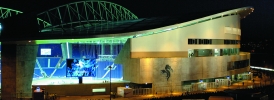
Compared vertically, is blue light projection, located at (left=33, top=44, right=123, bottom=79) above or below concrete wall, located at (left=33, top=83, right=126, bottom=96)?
above

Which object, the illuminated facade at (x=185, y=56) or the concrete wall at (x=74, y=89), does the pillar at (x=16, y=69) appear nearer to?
the concrete wall at (x=74, y=89)

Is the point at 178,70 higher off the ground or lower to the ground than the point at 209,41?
lower

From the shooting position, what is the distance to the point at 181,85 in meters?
43.4

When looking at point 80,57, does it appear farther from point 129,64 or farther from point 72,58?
point 129,64

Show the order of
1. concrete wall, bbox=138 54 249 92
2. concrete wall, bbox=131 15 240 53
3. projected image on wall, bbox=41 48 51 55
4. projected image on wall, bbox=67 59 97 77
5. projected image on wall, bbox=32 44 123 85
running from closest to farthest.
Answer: concrete wall, bbox=138 54 249 92 → projected image on wall, bbox=67 59 97 77 → concrete wall, bbox=131 15 240 53 → projected image on wall, bbox=32 44 123 85 → projected image on wall, bbox=41 48 51 55

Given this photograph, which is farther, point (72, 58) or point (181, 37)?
point (72, 58)

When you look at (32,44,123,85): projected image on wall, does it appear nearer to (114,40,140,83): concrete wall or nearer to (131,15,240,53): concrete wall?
(114,40,140,83): concrete wall

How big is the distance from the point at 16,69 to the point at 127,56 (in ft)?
46.0

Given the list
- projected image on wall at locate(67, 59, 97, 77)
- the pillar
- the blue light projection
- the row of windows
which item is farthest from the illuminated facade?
the pillar

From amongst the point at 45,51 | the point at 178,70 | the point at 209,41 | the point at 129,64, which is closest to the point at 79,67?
the point at 129,64

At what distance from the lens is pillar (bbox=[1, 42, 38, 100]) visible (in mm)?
37469

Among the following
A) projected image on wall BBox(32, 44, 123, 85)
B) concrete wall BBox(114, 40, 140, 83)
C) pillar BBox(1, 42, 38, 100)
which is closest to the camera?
pillar BBox(1, 42, 38, 100)

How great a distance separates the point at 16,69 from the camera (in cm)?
3784

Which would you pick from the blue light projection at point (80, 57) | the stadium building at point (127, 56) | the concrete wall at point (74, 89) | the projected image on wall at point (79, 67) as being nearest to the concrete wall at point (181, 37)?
the stadium building at point (127, 56)
